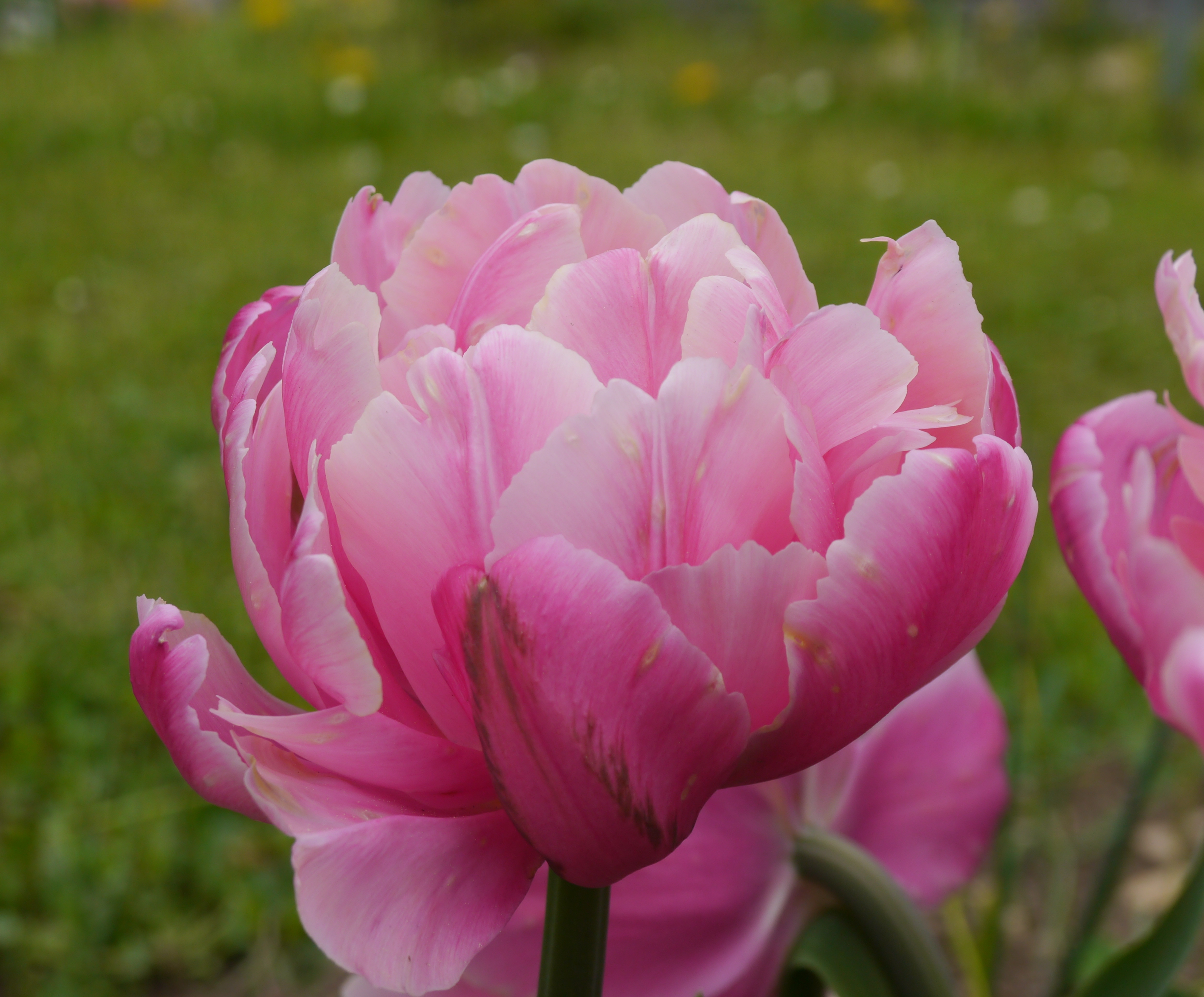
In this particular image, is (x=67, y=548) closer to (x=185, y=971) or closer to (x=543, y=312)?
(x=185, y=971)

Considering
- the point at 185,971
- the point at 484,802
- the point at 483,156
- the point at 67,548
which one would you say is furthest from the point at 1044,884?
the point at 483,156

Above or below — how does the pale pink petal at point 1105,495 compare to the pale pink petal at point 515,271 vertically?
below

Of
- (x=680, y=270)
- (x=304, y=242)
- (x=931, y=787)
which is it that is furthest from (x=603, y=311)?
(x=304, y=242)

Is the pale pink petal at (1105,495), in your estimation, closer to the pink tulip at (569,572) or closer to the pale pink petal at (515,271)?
the pink tulip at (569,572)

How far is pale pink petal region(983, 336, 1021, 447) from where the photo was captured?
319 mm

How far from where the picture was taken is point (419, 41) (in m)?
5.46

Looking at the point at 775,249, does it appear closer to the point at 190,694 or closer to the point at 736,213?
the point at 736,213

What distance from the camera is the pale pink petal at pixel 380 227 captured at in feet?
1.22

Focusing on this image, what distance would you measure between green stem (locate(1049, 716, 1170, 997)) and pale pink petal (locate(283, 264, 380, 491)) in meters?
0.29

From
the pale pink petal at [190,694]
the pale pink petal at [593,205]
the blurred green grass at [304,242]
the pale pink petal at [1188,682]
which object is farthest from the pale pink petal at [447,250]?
the blurred green grass at [304,242]

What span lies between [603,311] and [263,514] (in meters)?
0.10

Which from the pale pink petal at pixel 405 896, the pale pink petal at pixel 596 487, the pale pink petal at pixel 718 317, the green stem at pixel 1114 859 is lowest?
the green stem at pixel 1114 859

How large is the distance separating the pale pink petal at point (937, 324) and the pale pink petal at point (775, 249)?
0.03 meters

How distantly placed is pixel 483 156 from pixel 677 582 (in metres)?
3.44
